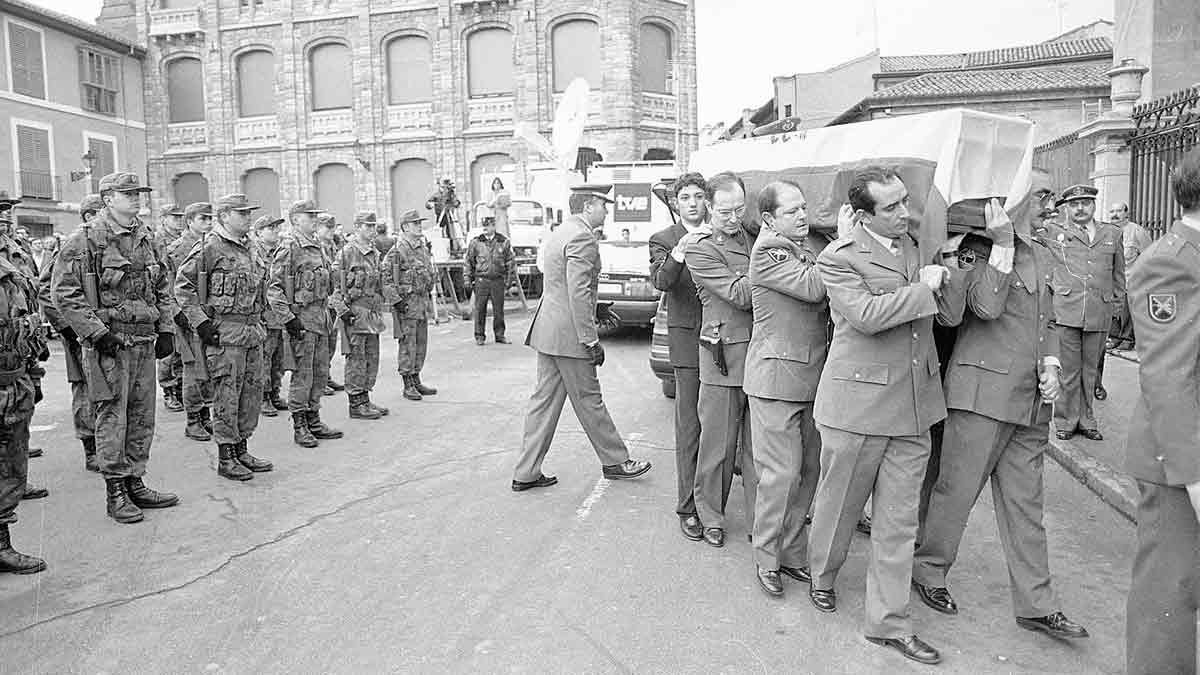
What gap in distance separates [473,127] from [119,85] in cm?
1441

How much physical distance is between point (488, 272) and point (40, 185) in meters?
24.3

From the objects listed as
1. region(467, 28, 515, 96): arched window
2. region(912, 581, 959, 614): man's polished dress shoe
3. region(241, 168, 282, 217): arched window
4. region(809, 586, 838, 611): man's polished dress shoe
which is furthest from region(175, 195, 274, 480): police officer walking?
region(241, 168, 282, 217): arched window

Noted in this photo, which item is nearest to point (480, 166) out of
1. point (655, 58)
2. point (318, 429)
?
point (655, 58)

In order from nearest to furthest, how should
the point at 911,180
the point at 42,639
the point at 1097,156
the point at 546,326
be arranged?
the point at 42,639 < the point at 911,180 < the point at 546,326 < the point at 1097,156

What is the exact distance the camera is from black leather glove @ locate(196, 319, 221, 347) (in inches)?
269

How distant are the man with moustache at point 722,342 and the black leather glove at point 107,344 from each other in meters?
3.67

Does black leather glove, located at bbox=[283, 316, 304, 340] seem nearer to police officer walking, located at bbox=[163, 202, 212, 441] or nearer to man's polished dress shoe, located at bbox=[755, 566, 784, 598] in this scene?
police officer walking, located at bbox=[163, 202, 212, 441]

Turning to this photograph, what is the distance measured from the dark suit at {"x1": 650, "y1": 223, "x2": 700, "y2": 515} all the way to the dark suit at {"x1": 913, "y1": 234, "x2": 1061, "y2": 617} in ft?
5.42

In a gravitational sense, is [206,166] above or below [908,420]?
above

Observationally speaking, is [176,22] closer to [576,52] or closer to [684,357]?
[576,52]

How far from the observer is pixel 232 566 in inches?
202

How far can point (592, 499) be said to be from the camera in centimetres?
634

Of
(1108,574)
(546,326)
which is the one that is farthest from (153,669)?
(1108,574)

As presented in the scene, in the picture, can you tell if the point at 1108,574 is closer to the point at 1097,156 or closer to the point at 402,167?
the point at 1097,156
